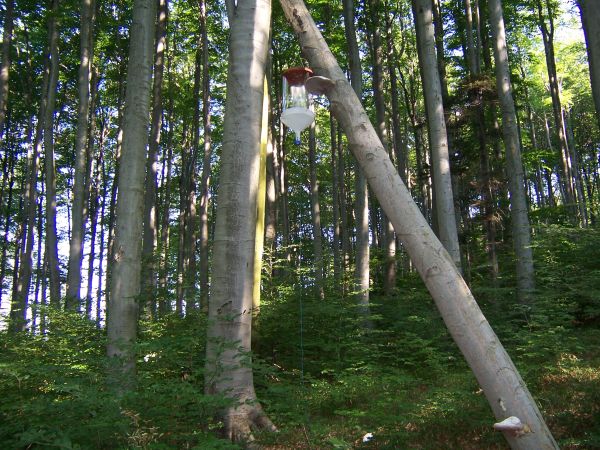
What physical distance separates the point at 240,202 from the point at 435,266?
2.29m

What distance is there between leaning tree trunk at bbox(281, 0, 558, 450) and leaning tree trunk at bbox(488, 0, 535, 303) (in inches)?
272

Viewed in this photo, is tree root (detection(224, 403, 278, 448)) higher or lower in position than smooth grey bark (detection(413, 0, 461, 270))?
lower

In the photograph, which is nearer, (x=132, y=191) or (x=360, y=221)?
(x=132, y=191)

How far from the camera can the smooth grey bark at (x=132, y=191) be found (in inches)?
226

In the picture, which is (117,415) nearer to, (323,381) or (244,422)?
(244,422)

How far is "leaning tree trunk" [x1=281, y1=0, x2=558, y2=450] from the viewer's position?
2.80 meters

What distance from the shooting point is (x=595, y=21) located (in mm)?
4297

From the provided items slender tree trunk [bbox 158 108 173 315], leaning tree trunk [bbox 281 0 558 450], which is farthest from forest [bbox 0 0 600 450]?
slender tree trunk [bbox 158 108 173 315]

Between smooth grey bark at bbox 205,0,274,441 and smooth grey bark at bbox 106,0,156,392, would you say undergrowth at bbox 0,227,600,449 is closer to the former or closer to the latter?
smooth grey bark at bbox 205,0,274,441

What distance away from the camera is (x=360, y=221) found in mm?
10969

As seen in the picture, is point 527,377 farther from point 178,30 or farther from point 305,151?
point 305,151

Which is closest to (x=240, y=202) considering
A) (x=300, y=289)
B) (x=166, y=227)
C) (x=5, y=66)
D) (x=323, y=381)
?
(x=300, y=289)

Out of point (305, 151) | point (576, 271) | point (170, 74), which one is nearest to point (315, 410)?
point (576, 271)

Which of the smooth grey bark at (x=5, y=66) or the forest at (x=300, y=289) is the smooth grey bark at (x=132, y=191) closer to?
the forest at (x=300, y=289)
